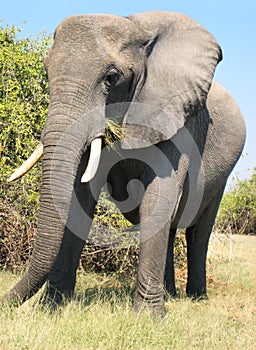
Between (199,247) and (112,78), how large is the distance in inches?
100

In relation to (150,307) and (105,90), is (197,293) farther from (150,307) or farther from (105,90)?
(105,90)

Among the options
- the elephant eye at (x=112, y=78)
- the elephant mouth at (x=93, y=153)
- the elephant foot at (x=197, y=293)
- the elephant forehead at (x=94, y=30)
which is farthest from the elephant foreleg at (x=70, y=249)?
the elephant foot at (x=197, y=293)

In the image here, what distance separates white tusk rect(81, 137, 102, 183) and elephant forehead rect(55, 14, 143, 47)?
61 centimetres

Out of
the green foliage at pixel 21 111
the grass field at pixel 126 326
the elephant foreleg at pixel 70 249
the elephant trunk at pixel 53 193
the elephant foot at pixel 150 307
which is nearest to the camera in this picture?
the grass field at pixel 126 326

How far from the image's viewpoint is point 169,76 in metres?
4.17

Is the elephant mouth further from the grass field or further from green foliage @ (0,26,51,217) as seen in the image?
green foliage @ (0,26,51,217)

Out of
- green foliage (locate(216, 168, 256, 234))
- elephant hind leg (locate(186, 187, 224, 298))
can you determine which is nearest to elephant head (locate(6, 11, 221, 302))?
elephant hind leg (locate(186, 187, 224, 298))

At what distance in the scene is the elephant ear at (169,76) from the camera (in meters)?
4.06

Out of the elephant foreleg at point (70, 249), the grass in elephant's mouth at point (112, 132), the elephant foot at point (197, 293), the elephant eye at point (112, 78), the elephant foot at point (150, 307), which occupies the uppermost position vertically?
the elephant eye at point (112, 78)

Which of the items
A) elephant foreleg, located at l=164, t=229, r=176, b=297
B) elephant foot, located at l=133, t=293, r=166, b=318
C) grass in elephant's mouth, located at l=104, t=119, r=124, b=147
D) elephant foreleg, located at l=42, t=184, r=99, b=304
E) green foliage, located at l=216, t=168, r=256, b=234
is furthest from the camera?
green foliage, located at l=216, t=168, r=256, b=234

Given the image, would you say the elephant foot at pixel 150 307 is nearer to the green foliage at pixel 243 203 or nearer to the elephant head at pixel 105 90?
the elephant head at pixel 105 90

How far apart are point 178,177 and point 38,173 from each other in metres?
2.41

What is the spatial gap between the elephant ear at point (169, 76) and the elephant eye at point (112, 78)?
287 mm

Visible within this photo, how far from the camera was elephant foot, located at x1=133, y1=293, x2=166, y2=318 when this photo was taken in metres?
4.20
